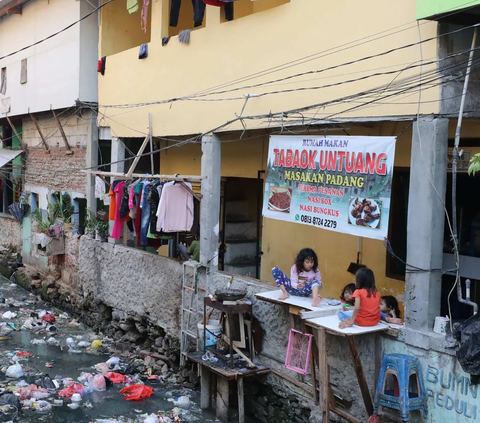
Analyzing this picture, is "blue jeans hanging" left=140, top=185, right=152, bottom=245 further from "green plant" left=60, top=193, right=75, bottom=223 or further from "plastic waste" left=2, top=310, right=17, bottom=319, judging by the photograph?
"plastic waste" left=2, top=310, right=17, bottom=319

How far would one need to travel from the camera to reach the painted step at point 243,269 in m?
12.2

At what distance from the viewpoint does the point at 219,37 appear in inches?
358

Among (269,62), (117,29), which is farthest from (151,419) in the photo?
(117,29)

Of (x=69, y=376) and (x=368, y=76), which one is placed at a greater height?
(x=368, y=76)

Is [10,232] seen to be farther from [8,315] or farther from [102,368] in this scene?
[102,368]

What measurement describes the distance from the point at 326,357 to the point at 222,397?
8.58 ft

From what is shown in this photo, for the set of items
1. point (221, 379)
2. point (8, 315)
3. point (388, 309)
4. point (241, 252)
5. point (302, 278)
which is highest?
point (302, 278)

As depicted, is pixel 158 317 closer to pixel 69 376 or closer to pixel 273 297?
pixel 69 376

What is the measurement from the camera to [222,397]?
8273 mm

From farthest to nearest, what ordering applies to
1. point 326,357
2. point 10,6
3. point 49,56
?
point 10,6 < point 49,56 < point 326,357

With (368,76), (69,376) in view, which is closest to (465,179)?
(368,76)

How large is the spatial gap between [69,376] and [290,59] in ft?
22.7

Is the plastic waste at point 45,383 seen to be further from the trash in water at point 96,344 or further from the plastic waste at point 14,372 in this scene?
the trash in water at point 96,344

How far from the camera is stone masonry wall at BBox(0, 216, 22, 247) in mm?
18156
